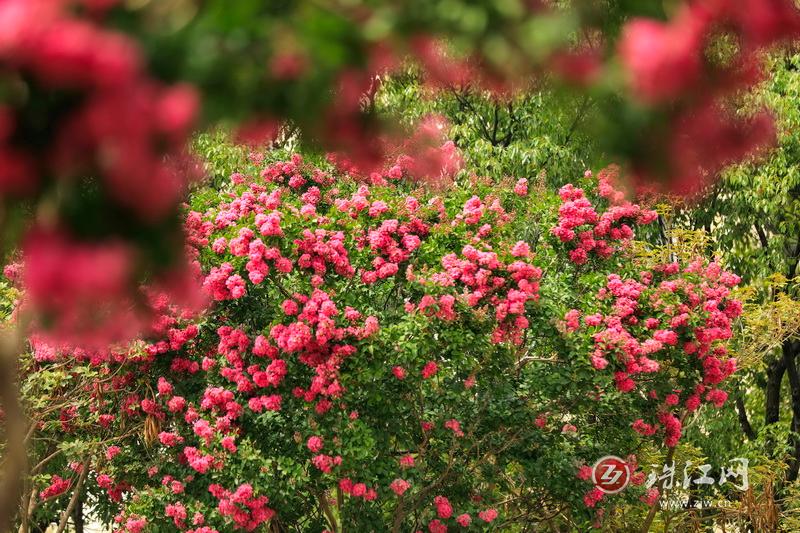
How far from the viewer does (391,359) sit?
280 inches

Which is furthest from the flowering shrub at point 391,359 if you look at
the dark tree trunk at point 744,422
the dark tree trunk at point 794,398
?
the dark tree trunk at point 744,422

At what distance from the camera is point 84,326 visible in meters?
1.62

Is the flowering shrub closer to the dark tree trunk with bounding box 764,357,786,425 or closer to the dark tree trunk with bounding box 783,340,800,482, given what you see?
the dark tree trunk with bounding box 783,340,800,482

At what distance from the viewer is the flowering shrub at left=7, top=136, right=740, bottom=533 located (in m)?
7.09

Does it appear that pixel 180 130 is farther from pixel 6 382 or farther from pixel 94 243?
pixel 6 382

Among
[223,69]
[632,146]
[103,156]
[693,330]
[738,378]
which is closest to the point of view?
[103,156]

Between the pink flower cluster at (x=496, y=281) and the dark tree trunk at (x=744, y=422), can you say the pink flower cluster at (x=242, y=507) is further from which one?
the dark tree trunk at (x=744, y=422)

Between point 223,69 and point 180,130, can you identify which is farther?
point 223,69

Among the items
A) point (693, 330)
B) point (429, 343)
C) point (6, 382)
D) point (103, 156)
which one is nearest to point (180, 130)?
point (103, 156)

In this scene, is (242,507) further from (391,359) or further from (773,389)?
(773,389)

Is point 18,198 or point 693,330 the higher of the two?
point 693,330

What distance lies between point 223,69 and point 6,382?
0.62 metres

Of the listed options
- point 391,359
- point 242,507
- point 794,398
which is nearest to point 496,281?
point 391,359

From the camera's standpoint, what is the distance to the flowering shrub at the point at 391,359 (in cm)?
709
